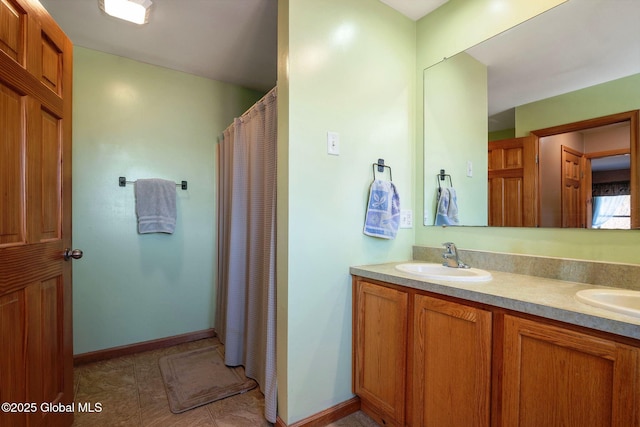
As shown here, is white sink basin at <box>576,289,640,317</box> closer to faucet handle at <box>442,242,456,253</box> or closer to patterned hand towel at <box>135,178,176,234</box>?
faucet handle at <box>442,242,456,253</box>

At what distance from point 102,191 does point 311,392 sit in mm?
2120

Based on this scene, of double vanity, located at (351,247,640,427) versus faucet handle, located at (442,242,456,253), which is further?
faucet handle, located at (442,242,456,253)

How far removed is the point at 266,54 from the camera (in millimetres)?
2273

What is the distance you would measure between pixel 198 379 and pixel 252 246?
955mm

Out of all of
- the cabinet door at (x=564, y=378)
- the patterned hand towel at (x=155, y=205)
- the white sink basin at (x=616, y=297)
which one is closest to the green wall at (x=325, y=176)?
the cabinet door at (x=564, y=378)

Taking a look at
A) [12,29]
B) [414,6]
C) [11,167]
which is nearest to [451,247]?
[414,6]

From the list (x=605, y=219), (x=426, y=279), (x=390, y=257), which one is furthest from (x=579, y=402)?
(x=390, y=257)

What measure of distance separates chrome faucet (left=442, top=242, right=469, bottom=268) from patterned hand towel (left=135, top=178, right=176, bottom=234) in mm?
2139

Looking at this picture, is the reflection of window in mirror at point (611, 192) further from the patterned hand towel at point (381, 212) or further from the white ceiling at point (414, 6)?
the white ceiling at point (414, 6)

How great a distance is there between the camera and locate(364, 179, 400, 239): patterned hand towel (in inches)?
65.5

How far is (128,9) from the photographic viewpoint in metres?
1.73

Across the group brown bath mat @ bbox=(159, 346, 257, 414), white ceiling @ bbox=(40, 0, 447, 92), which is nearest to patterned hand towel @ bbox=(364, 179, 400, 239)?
white ceiling @ bbox=(40, 0, 447, 92)

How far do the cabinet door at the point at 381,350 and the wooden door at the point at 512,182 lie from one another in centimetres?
73

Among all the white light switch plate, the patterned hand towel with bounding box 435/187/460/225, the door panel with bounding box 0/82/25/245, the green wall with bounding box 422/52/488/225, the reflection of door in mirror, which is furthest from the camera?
the patterned hand towel with bounding box 435/187/460/225
